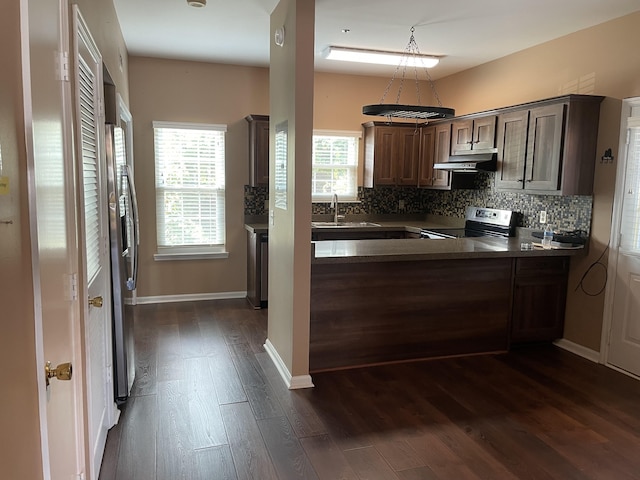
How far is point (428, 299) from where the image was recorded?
397 cm

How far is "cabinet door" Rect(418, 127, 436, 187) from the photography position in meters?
5.95

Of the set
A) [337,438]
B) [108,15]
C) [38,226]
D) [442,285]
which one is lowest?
[337,438]

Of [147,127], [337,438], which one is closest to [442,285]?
[337,438]

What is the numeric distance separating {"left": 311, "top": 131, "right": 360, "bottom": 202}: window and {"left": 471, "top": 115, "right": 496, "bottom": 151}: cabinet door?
162 cm

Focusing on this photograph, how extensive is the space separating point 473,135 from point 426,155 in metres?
0.98

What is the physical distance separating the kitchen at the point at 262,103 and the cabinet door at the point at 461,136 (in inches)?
14.3

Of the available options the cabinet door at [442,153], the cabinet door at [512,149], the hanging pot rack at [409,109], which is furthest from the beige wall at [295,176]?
the cabinet door at [442,153]

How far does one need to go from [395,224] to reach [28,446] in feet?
17.4

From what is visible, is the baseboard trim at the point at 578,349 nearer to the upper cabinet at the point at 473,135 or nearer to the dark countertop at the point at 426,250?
the dark countertop at the point at 426,250

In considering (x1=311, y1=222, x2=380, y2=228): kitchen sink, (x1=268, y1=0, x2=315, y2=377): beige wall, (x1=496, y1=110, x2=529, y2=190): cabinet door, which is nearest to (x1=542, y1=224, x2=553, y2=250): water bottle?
(x1=496, y1=110, x2=529, y2=190): cabinet door

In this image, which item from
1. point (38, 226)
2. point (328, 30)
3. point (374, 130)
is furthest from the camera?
point (374, 130)

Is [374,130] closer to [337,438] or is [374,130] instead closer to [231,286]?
[231,286]

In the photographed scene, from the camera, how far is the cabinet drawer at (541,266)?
4.17 m

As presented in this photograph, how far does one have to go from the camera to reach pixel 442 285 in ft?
13.1
